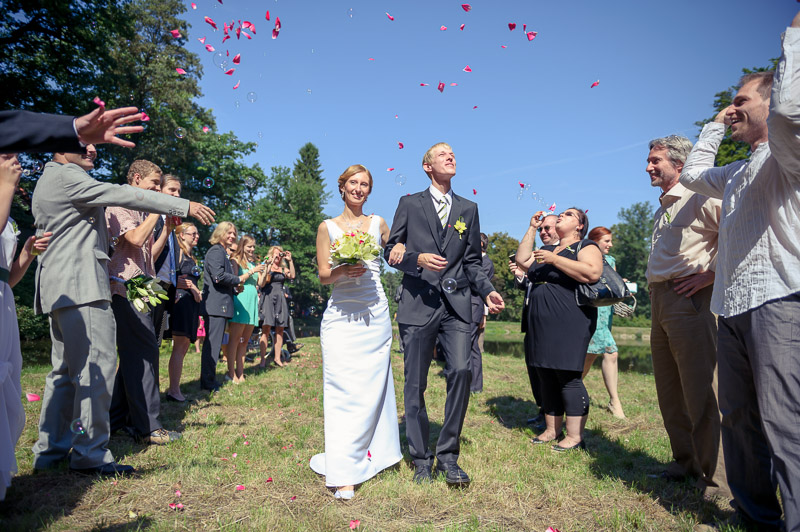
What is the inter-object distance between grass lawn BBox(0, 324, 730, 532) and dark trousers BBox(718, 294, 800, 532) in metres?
0.63

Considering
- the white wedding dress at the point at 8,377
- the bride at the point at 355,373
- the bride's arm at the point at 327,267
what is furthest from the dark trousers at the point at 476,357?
the white wedding dress at the point at 8,377

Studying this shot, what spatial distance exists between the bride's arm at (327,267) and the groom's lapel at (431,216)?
29.6 inches

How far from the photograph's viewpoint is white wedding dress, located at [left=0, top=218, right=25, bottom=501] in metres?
3.20

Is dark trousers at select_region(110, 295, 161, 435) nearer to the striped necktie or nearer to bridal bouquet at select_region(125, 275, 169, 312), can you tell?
bridal bouquet at select_region(125, 275, 169, 312)

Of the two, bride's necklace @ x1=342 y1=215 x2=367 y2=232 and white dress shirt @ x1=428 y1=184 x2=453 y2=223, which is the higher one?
white dress shirt @ x1=428 y1=184 x2=453 y2=223

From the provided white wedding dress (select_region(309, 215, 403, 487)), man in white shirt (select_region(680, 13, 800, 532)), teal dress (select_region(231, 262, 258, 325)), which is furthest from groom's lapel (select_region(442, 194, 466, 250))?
teal dress (select_region(231, 262, 258, 325))

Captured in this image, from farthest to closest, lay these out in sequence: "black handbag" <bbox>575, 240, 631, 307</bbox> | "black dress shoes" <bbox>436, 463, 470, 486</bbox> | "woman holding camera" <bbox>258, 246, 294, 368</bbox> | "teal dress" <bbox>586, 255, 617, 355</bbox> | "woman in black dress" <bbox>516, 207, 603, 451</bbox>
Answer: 1. "woman holding camera" <bbox>258, 246, 294, 368</bbox>
2. "teal dress" <bbox>586, 255, 617, 355</bbox>
3. "woman in black dress" <bbox>516, 207, 603, 451</bbox>
4. "black handbag" <bbox>575, 240, 631, 307</bbox>
5. "black dress shoes" <bbox>436, 463, 470, 486</bbox>

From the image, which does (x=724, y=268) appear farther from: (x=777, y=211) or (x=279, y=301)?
(x=279, y=301)

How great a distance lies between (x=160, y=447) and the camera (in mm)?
4805

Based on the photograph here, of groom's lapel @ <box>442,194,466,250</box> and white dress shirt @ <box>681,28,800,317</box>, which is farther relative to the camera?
groom's lapel @ <box>442,194,466,250</box>

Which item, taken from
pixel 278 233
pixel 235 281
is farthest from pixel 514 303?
pixel 235 281

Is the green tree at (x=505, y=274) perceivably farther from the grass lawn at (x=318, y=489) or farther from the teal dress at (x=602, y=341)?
the grass lawn at (x=318, y=489)

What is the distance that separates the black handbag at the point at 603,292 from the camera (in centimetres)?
485

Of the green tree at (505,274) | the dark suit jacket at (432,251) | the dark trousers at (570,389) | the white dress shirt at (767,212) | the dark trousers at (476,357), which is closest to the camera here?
the white dress shirt at (767,212)
